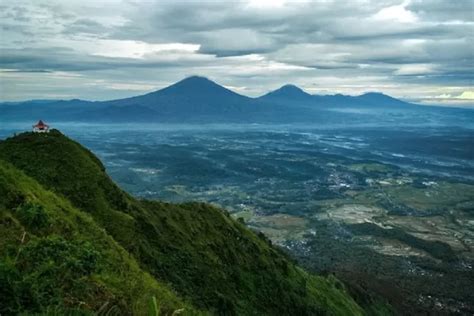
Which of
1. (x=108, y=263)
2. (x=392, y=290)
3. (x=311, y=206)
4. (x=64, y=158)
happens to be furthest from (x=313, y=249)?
(x=108, y=263)

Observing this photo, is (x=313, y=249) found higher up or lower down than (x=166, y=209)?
lower down

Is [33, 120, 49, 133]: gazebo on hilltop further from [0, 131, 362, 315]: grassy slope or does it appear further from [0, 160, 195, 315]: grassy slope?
[0, 160, 195, 315]: grassy slope

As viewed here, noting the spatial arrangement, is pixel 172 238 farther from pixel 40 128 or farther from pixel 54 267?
pixel 54 267

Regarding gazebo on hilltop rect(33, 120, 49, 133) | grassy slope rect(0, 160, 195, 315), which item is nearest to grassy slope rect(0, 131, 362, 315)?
gazebo on hilltop rect(33, 120, 49, 133)

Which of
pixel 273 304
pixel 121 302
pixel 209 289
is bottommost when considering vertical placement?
pixel 273 304

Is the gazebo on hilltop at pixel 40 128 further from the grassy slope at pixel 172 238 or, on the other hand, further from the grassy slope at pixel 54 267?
the grassy slope at pixel 54 267

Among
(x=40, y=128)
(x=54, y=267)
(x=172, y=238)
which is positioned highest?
(x=40, y=128)

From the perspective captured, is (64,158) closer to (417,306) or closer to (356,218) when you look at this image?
(417,306)

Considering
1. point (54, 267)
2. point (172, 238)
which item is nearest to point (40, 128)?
point (172, 238)

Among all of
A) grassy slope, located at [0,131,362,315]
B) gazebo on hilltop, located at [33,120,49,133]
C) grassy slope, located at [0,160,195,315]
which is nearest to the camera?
grassy slope, located at [0,160,195,315]
